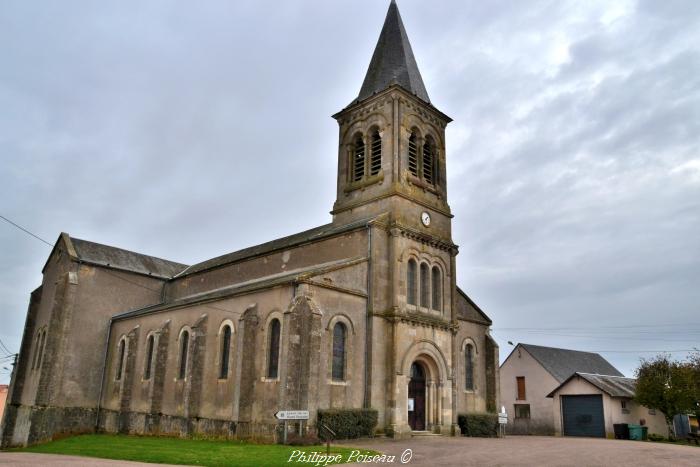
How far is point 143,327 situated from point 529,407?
92.1 feet

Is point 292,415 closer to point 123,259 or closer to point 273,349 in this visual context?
point 273,349

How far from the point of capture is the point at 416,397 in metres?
26.8

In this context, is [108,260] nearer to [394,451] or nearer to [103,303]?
[103,303]

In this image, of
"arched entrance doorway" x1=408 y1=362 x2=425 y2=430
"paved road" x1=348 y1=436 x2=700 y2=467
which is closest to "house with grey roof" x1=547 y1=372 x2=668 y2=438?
"arched entrance doorway" x1=408 y1=362 x2=425 y2=430

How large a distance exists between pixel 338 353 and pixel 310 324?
254cm

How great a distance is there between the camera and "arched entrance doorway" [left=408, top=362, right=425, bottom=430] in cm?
2638

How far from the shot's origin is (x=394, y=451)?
18.6 meters

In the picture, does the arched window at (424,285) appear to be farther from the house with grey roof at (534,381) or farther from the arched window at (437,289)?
the house with grey roof at (534,381)

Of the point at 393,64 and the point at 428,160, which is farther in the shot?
the point at 393,64

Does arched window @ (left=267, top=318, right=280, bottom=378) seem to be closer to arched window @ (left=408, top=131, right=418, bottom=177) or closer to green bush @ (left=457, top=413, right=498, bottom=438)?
green bush @ (left=457, top=413, right=498, bottom=438)

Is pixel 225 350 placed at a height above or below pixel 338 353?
above

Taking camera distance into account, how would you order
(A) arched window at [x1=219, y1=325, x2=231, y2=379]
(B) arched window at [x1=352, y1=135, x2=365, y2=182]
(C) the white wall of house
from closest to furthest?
(A) arched window at [x1=219, y1=325, x2=231, y2=379], (B) arched window at [x1=352, y1=135, x2=365, y2=182], (C) the white wall of house

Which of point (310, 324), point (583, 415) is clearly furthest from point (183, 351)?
point (583, 415)

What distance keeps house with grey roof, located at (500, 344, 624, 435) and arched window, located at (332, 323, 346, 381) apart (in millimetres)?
21932
